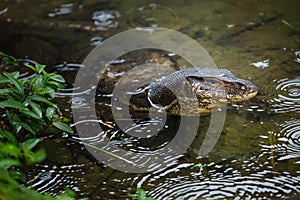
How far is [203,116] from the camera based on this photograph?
4.11 meters

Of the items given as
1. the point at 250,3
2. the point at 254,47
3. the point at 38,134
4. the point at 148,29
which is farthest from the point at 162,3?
the point at 38,134

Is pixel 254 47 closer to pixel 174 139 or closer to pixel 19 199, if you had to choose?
pixel 174 139

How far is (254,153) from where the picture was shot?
11.8 feet

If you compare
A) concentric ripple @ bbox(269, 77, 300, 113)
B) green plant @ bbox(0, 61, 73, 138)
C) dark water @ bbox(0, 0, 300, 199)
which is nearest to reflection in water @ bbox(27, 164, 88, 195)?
dark water @ bbox(0, 0, 300, 199)

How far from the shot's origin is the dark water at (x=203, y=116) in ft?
11.0

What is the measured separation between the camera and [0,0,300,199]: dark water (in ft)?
11.0

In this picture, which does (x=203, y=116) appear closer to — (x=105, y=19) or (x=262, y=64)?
(x=262, y=64)

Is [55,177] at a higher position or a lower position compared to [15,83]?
lower

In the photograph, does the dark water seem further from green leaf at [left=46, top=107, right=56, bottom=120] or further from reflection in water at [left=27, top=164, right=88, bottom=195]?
green leaf at [left=46, top=107, right=56, bottom=120]

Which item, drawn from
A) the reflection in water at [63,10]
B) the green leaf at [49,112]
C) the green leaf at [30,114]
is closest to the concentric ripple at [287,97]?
the green leaf at [49,112]

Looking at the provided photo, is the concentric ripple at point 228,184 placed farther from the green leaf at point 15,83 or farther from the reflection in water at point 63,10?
the reflection in water at point 63,10

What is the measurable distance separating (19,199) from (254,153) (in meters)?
1.96

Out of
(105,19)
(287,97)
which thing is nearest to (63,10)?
(105,19)

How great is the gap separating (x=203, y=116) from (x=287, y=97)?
2.64 ft
